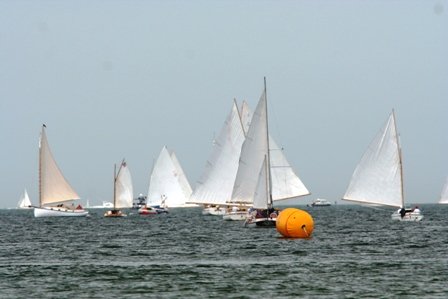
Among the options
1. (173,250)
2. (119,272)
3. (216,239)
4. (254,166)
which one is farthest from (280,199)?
(119,272)

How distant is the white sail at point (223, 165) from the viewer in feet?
429

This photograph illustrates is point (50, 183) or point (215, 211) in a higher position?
point (50, 183)

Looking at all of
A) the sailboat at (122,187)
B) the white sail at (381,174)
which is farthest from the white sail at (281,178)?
the sailboat at (122,187)

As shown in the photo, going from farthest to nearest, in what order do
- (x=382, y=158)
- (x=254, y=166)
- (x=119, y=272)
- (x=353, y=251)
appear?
(x=382, y=158) < (x=254, y=166) < (x=353, y=251) < (x=119, y=272)

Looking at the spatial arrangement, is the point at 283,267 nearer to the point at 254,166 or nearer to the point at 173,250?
the point at 173,250

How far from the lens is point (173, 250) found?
2731 inches

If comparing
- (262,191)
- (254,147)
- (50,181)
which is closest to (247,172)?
(254,147)

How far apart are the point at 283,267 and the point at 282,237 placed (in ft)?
87.9

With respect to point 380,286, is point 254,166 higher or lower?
higher

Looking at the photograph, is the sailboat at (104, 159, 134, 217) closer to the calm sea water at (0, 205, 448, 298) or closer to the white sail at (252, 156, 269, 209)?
the white sail at (252, 156, 269, 209)

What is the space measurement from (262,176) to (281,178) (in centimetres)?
1481

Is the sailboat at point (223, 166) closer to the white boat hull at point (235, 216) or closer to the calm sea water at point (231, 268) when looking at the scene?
the white boat hull at point (235, 216)

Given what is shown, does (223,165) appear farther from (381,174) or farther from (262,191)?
(262,191)

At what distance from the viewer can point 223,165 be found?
13225 centimetres
